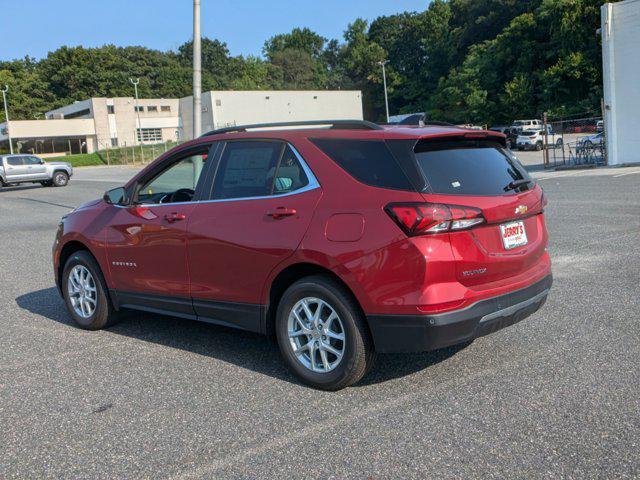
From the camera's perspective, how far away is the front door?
5.07 metres

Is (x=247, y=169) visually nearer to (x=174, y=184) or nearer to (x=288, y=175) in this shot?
(x=288, y=175)

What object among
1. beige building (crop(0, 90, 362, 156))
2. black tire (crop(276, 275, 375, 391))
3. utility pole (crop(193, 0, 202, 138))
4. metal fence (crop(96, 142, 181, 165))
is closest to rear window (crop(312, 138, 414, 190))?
black tire (crop(276, 275, 375, 391))

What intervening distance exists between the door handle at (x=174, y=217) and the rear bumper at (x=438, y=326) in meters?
1.84

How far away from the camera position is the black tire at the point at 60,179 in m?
32.5

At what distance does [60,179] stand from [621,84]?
26138mm

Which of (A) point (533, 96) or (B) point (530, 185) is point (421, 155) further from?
(A) point (533, 96)

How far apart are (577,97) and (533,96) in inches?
228

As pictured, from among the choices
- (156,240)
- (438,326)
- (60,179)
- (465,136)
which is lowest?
(438,326)

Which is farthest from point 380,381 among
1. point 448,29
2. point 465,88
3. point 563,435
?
point 448,29

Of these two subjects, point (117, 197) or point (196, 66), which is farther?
point (196, 66)

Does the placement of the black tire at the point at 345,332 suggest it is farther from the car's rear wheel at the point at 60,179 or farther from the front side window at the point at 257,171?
the car's rear wheel at the point at 60,179

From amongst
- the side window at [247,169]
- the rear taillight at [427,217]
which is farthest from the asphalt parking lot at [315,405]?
the side window at [247,169]

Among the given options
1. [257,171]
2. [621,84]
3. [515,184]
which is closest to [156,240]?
[257,171]

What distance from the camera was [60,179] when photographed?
32.7 metres
